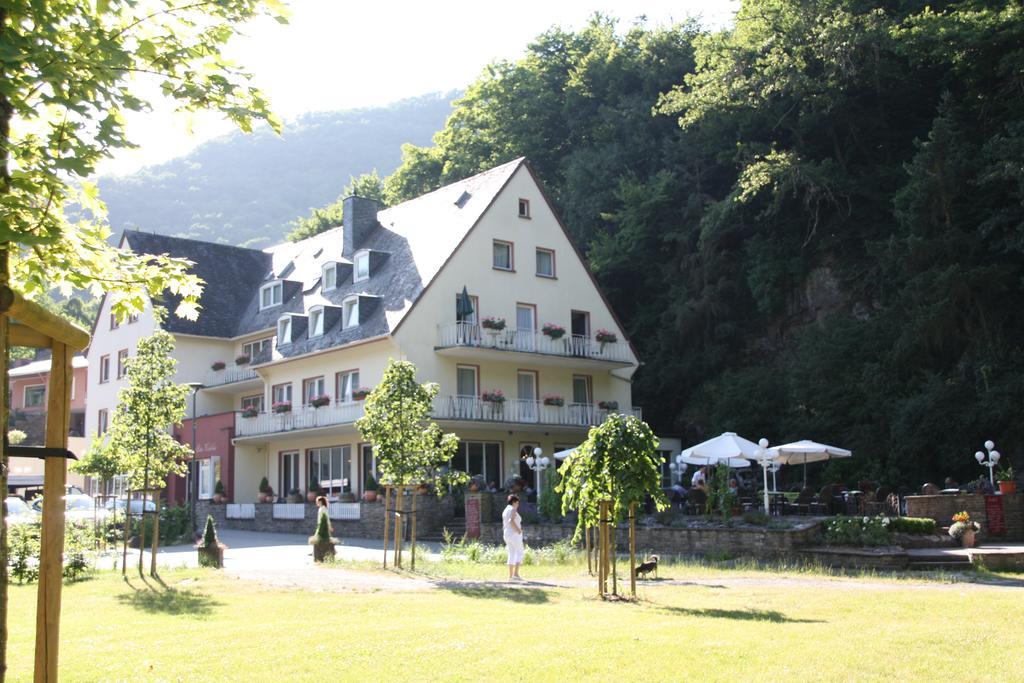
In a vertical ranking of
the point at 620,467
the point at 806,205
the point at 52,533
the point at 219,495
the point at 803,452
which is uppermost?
the point at 806,205

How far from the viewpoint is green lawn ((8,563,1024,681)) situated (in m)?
8.80

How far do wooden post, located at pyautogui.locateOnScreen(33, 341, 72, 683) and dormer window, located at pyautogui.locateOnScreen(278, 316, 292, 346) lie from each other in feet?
115

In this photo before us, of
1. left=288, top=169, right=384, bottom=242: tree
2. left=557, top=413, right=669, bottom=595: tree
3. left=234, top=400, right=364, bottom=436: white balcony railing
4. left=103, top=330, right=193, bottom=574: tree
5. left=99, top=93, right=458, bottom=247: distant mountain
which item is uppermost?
left=99, top=93, right=458, bottom=247: distant mountain

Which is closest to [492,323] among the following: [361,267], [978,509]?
[361,267]

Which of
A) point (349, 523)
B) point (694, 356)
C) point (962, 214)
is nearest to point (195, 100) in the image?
point (349, 523)

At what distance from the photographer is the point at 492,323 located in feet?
122

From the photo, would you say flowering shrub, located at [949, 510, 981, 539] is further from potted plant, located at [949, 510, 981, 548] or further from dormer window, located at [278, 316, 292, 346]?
dormer window, located at [278, 316, 292, 346]

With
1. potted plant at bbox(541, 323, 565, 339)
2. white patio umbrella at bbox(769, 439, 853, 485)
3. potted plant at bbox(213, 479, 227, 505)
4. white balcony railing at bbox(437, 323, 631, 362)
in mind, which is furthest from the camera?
potted plant at bbox(213, 479, 227, 505)

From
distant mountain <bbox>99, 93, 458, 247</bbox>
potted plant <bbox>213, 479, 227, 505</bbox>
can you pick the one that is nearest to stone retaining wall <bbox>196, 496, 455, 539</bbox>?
potted plant <bbox>213, 479, 227, 505</bbox>

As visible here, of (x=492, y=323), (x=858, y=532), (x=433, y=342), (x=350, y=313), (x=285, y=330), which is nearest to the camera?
(x=858, y=532)

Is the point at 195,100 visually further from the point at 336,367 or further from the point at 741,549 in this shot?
the point at 336,367

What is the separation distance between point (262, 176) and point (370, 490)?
135300 millimetres

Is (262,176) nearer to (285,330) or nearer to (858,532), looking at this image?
(285,330)

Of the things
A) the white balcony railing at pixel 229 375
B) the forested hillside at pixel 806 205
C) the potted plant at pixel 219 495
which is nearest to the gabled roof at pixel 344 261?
the white balcony railing at pixel 229 375
